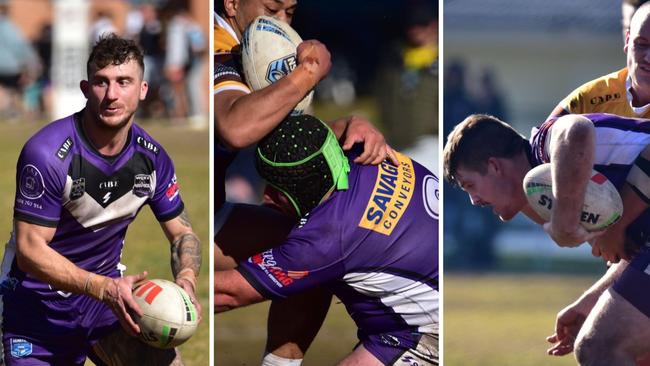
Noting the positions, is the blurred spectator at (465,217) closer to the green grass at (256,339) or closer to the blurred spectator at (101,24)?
the green grass at (256,339)

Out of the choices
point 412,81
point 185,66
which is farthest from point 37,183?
point 185,66

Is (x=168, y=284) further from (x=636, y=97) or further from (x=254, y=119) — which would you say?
(x=636, y=97)

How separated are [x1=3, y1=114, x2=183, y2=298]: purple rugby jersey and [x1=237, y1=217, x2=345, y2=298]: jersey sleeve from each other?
0.59m

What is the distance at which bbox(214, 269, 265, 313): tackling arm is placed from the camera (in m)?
5.29

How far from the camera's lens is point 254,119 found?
5316mm

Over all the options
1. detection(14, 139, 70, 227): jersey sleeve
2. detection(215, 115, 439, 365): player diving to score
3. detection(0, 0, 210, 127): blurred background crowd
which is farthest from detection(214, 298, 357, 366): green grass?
detection(0, 0, 210, 127): blurred background crowd

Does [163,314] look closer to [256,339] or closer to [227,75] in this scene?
[227,75]

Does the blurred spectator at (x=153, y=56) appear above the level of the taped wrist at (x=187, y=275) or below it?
below

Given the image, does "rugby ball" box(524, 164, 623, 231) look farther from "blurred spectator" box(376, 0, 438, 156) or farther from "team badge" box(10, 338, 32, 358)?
"blurred spectator" box(376, 0, 438, 156)

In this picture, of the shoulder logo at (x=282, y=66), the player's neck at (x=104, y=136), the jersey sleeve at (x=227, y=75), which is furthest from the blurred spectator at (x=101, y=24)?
the player's neck at (x=104, y=136)

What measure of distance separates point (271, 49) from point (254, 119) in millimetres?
449

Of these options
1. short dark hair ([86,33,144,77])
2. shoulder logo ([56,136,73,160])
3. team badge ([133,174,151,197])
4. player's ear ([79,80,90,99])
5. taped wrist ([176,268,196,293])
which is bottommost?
taped wrist ([176,268,196,293])

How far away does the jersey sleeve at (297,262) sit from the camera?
5.24 metres

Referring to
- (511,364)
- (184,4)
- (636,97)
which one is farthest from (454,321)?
(184,4)
